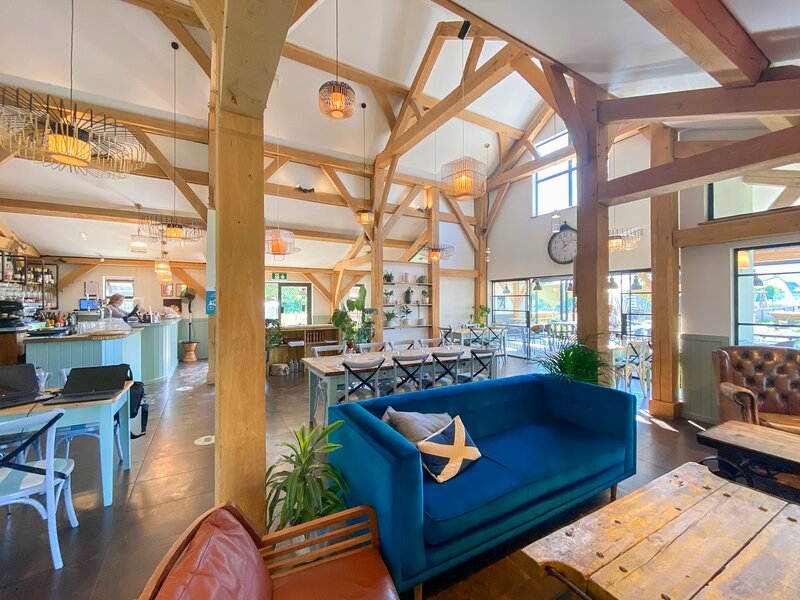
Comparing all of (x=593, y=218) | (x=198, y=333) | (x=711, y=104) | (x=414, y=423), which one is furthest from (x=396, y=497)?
(x=198, y=333)

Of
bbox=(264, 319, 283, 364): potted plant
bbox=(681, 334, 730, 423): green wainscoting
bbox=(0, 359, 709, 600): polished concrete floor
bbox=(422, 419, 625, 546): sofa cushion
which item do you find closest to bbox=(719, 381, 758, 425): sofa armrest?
bbox=(0, 359, 709, 600): polished concrete floor

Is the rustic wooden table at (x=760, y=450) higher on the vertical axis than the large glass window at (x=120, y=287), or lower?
lower

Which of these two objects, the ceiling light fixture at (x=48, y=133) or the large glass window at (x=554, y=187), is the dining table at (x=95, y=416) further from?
the large glass window at (x=554, y=187)

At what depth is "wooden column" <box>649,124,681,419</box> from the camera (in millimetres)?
4043

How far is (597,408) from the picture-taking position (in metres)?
2.57

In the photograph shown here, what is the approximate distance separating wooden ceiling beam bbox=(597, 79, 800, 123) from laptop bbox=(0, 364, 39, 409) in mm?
5039

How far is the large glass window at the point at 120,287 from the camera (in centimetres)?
895

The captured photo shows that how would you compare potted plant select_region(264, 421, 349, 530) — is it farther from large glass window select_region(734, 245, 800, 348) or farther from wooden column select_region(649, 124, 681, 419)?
large glass window select_region(734, 245, 800, 348)

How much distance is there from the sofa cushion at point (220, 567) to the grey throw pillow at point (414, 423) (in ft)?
3.21

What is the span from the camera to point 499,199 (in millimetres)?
9016

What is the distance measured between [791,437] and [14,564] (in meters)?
4.99

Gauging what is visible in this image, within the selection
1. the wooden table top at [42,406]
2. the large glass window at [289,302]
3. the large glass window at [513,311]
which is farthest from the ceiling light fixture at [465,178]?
the large glass window at [289,302]

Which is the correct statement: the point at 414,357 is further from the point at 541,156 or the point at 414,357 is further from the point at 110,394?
the point at 541,156

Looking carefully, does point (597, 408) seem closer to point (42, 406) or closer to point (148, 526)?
point (148, 526)
